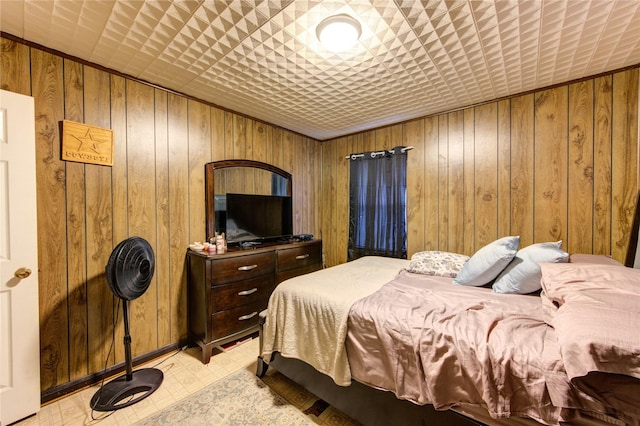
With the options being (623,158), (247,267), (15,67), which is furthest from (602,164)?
(15,67)

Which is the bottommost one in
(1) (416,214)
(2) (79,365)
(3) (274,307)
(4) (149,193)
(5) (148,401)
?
(5) (148,401)

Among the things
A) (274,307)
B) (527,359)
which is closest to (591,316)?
(527,359)

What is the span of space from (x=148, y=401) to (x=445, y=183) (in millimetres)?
3377

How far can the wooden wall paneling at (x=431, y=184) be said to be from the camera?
318cm

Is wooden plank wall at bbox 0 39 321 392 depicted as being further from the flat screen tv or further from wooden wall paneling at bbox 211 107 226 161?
the flat screen tv

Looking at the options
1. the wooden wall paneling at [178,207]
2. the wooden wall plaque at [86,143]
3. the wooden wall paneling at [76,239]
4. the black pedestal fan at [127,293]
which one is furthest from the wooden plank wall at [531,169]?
the wooden wall paneling at [76,239]

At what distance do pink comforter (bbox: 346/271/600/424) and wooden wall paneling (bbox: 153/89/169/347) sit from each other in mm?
1898

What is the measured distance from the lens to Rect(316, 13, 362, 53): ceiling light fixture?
5.28ft

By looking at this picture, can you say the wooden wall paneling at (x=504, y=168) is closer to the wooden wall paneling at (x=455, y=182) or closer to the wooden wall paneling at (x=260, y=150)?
the wooden wall paneling at (x=455, y=182)

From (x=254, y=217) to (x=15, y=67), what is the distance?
7.12ft

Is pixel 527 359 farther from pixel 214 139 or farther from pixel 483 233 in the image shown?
pixel 214 139

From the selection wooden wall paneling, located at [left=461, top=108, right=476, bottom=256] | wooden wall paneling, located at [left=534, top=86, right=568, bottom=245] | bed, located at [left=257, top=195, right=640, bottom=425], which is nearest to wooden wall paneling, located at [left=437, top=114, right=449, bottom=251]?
wooden wall paneling, located at [left=461, top=108, right=476, bottom=256]

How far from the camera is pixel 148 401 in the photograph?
187 cm

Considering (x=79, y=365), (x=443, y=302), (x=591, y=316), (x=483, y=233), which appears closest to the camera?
(x=591, y=316)
